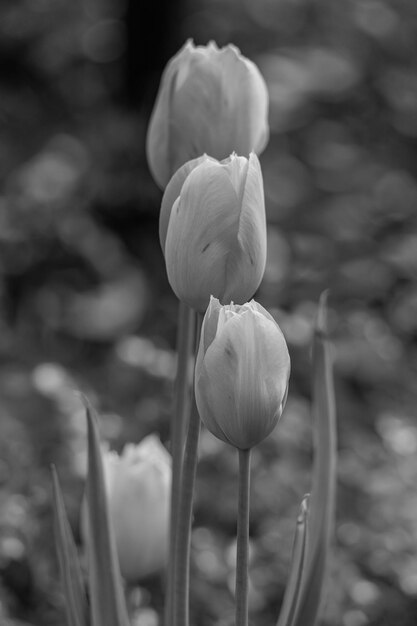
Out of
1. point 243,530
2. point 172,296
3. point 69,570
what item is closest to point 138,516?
point 69,570

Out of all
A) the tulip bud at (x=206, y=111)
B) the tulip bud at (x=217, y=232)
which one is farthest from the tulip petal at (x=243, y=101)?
the tulip bud at (x=217, y=232)

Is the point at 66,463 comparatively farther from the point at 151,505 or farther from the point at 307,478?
the point at 151,505

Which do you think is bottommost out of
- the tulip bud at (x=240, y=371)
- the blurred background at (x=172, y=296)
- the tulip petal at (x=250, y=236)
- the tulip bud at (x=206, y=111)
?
the blurred background at (x=172, y=296)

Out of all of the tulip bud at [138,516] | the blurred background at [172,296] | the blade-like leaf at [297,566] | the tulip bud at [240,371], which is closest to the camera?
the tulip bud at [240,371]

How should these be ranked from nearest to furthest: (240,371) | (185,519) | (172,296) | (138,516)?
(240,371) → (185,519) → (138,516) → (172,296)

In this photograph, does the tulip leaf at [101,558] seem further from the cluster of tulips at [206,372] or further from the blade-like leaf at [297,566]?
the blade-like leaf at [297,566]

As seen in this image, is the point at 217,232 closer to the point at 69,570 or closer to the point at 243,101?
the point at 243,101

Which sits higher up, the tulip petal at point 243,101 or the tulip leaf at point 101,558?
the tulip petal at point 243,101

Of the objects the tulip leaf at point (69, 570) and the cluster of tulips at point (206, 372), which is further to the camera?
the tulip leaf at point (69, 570)

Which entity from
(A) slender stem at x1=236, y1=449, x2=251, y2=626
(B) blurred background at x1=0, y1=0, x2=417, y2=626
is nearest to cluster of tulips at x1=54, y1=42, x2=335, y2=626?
(A) slender stem at x1=236, y1=449, x2=251, y2=626
